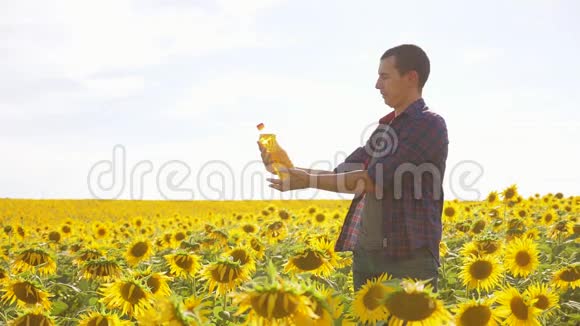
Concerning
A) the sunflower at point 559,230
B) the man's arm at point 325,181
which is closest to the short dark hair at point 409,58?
the man's arm at point 325,181

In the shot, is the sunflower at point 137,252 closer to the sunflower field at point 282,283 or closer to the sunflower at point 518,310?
the sunflower field at point 282,283

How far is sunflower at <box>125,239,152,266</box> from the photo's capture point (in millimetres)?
7496

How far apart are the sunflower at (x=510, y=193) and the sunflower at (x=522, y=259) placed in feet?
19.5

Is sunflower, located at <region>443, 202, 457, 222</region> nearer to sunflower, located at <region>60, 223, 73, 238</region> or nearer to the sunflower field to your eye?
the sunflower field

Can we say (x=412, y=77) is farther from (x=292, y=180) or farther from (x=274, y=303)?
(x=274, y=303)

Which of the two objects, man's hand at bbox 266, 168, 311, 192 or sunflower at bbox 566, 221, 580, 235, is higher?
man's hand at bbox 266, 168, 311, 192

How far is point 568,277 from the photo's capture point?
5.68 meters

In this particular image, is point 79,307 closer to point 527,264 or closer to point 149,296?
point 149,296

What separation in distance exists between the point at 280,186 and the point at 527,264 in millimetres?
3630

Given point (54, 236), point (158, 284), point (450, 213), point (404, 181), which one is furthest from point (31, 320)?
point (450, 213)

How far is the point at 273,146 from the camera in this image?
4.20 metres

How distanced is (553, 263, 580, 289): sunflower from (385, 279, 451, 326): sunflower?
11.3ft

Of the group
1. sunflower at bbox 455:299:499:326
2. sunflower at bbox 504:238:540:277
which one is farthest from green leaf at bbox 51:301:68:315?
sunflower at bbox 504:238:540:277

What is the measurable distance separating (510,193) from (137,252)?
756 cm
